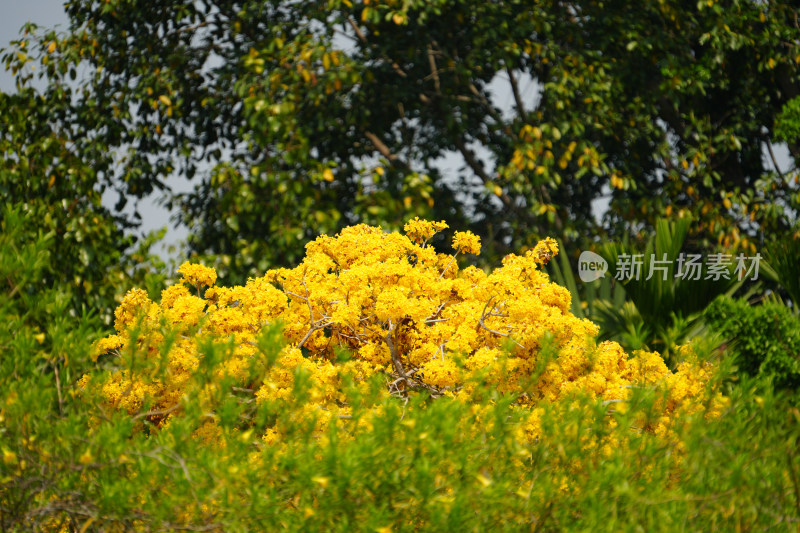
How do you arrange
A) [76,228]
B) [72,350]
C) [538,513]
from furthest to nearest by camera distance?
[76,228], [72,350], [538,513]

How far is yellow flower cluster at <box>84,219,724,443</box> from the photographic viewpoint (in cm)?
315

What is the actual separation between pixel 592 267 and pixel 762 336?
1.32 metres

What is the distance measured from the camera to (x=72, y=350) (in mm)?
2422

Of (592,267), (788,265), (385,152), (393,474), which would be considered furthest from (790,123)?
(393,474)

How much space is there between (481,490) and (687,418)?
64 centimetres

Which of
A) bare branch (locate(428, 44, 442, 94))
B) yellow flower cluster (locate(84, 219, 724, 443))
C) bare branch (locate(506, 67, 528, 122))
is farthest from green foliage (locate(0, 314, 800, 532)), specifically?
bare branch (locate(506, 67, 528, 122))

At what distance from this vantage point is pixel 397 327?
3580 millimetres

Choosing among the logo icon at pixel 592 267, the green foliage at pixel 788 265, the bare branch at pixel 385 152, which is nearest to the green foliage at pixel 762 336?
the green foliage at pixel 788 265

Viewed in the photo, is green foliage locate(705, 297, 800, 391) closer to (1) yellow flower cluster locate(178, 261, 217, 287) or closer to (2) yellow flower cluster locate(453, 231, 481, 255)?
(2) yellow flower cluster locate(453, 231, 481, 255)

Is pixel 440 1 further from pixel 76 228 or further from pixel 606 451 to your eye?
pixel 606 451

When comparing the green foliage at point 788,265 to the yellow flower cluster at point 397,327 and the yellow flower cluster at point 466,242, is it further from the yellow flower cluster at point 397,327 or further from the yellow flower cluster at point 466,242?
the yellow flower cluster at point 466,242

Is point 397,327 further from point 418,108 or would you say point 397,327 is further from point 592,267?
point 418,108

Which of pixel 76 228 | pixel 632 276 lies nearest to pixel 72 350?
pixel 632 276

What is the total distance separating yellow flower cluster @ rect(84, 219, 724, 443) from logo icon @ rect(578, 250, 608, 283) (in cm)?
220
